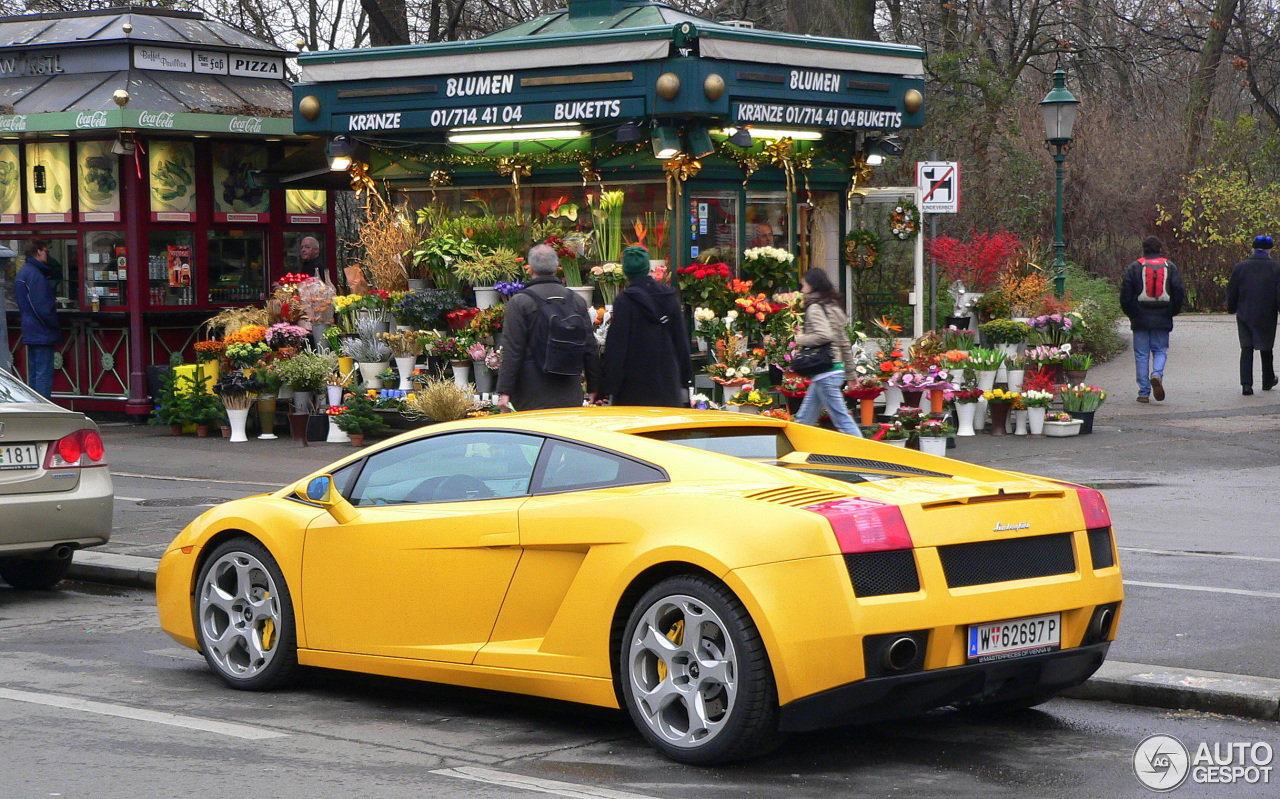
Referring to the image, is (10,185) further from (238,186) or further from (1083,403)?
(1083,403)

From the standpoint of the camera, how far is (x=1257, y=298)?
20.0 m

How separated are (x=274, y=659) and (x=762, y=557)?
2679 millimetres

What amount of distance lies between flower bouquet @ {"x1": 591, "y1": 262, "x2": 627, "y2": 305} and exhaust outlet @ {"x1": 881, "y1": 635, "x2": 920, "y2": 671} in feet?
37.9

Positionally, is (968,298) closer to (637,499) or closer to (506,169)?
(506,169)

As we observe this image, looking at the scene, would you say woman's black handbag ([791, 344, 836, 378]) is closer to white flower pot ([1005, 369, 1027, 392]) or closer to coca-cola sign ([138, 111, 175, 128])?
white flower pot ([1005, 369, 1027, 392])

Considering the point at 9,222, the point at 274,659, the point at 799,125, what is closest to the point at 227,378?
the point at 9,222

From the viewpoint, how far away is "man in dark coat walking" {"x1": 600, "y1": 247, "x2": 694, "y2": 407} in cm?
1052

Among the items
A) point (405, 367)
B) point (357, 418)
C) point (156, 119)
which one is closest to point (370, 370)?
point (405, 367)

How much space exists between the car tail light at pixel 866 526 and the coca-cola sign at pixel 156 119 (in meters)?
15.7

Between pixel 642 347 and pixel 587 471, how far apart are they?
168 inches

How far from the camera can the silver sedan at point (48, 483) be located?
9.42 metres

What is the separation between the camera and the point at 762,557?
5527 millimetres

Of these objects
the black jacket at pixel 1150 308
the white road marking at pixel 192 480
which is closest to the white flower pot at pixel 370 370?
the white road marking at pixel 192 480

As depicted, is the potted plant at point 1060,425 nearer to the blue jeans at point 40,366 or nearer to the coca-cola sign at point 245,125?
the coca-cola sign at point 245,125
